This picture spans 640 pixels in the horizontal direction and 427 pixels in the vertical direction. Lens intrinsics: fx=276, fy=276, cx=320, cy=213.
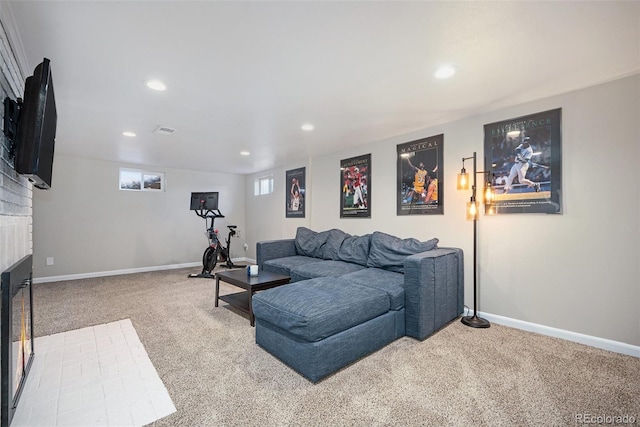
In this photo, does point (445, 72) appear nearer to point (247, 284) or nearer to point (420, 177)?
point (420, 177)

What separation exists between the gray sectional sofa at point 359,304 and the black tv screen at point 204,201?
2751 millimetres

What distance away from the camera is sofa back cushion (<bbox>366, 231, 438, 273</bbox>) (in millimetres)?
3064

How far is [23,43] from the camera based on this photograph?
177 cm

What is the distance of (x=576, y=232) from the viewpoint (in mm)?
2424

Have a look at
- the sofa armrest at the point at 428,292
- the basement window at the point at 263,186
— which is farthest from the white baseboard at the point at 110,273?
the sofa armrest at the point at 428,292

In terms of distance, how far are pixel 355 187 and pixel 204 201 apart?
312cm

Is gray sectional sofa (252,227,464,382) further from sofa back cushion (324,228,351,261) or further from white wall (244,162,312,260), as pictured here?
white wall (244,162,312,260)

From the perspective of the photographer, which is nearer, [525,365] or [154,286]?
[525,365]

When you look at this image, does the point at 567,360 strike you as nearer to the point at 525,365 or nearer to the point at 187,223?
the point at 525,365

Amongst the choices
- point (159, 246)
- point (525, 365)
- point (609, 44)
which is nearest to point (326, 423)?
point (525, 365)

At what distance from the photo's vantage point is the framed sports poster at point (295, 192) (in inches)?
210

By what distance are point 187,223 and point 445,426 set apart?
6.12 meters

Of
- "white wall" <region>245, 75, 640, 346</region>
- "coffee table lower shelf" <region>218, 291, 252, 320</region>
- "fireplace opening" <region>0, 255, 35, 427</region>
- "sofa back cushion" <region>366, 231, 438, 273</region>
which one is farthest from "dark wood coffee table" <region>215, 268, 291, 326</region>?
"white wall" <region>245, 75, 640, 346</region>

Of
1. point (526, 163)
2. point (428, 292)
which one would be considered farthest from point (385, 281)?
point (526, 163)
